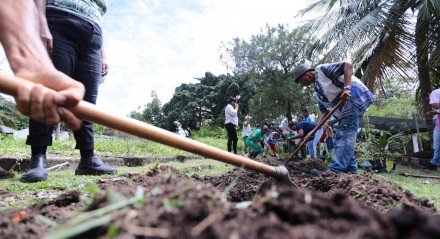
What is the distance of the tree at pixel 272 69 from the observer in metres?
24.2

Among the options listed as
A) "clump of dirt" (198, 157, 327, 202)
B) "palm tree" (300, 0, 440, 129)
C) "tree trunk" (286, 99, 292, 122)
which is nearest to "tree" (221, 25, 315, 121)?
"tree trunk" (286, 99, 292, 122)

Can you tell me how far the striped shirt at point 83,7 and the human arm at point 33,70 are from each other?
48.0 inches

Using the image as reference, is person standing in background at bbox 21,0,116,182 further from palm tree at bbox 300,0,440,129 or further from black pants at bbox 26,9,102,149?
palm tree at bbox 300,0,440,129

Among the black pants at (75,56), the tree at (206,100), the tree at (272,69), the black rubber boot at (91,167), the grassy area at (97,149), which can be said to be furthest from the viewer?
the tree at (206,100)

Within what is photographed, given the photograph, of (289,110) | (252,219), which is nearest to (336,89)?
(252,219)

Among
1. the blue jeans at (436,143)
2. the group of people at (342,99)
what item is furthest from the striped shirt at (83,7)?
the blue jeans at (436,143)

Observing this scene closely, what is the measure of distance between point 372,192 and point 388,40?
10205mm

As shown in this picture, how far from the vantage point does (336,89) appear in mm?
4852

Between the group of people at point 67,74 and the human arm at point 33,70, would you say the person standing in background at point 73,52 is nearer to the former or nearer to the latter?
the group of people at point 67,74

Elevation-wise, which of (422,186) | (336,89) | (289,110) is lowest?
(422,186)

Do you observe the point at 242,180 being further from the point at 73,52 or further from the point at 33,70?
the point at 33,70

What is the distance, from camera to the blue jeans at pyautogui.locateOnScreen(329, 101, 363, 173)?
458 cm

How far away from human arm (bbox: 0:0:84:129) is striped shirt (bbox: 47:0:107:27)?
1.22 metres

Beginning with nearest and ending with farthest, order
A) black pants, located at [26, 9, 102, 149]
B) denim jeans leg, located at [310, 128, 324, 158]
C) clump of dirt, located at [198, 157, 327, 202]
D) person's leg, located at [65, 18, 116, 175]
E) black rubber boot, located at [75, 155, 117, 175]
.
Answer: clump of dirt, located at [198, 157, 327, 202], black pants, located at [26, 9, 102, 149], person's leg, located at [65, 18, 116, 175], black rubber boot, located at [75, 155, 117, 175], denim jeans leg, located at [310, 128, 324, 158]
